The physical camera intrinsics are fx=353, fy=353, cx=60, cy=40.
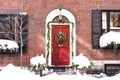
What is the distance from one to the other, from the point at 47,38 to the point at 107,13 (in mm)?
3189

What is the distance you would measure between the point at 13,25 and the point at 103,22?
4402 millimetres

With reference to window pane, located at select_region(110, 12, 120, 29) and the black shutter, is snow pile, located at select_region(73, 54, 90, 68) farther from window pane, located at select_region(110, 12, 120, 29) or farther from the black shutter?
window pane, located at select_region(110, 12, 120, 29)

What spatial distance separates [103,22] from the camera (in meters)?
17.4

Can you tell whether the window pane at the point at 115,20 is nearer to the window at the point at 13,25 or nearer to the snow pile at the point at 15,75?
the window at the point at 13,25

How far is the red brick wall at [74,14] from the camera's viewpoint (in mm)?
17125

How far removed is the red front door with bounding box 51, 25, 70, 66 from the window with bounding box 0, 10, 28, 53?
139 centimetres

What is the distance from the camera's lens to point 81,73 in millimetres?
16047

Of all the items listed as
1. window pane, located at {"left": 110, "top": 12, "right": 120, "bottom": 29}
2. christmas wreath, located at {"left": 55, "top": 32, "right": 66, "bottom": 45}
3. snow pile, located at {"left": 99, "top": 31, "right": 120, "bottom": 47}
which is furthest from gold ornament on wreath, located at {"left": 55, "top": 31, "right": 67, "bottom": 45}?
window pane, located at {"left": 110, "top": 12, "right": 120, "bottom": 29}

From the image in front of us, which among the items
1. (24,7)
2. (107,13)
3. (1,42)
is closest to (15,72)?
(1,42)

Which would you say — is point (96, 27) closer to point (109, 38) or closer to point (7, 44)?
point (109, 38)

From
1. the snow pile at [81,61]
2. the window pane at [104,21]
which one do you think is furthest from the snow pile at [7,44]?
the window pane at [104,21]

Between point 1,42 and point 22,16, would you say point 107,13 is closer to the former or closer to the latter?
point 22,16

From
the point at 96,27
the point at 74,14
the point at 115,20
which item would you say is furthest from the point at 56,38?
the point at 115,20

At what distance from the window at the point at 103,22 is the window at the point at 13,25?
3307 millimetres
